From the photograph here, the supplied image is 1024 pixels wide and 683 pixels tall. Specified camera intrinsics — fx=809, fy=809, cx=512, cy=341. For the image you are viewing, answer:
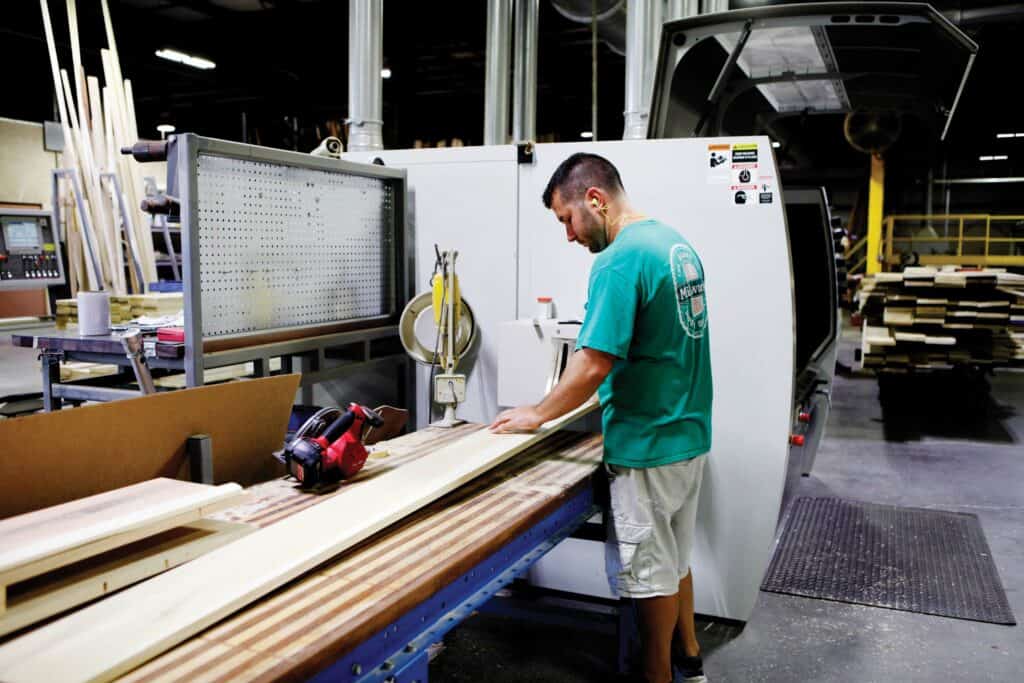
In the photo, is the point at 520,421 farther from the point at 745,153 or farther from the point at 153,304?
the point at 153,304

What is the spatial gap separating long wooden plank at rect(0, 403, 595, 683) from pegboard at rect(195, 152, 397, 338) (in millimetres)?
851

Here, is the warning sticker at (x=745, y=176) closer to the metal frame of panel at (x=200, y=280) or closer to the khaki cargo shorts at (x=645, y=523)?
the khaki cargo shorts at (x=645, y=523)

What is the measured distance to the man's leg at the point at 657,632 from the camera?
2230 mm

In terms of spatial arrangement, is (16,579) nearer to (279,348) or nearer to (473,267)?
(279,348)

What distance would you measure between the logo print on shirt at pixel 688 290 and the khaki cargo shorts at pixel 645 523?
1.23ft

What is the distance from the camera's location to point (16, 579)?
1.19 meters

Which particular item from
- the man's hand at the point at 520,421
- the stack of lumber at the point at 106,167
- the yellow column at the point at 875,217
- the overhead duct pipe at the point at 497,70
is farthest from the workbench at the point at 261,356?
the yellow column at the point at 875,217

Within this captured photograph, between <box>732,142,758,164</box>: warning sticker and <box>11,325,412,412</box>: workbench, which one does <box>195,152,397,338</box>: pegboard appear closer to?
<box>11,325,412,412</box>: workbench

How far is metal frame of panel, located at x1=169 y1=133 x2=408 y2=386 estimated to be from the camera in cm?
214

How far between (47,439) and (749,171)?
2218 millimetres

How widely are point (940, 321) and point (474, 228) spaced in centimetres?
462

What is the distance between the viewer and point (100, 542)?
4.31 feet

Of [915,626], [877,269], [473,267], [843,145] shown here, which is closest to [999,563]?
[915,626]

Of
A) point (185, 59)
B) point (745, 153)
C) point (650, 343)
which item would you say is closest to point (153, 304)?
→ point (650, 343)
